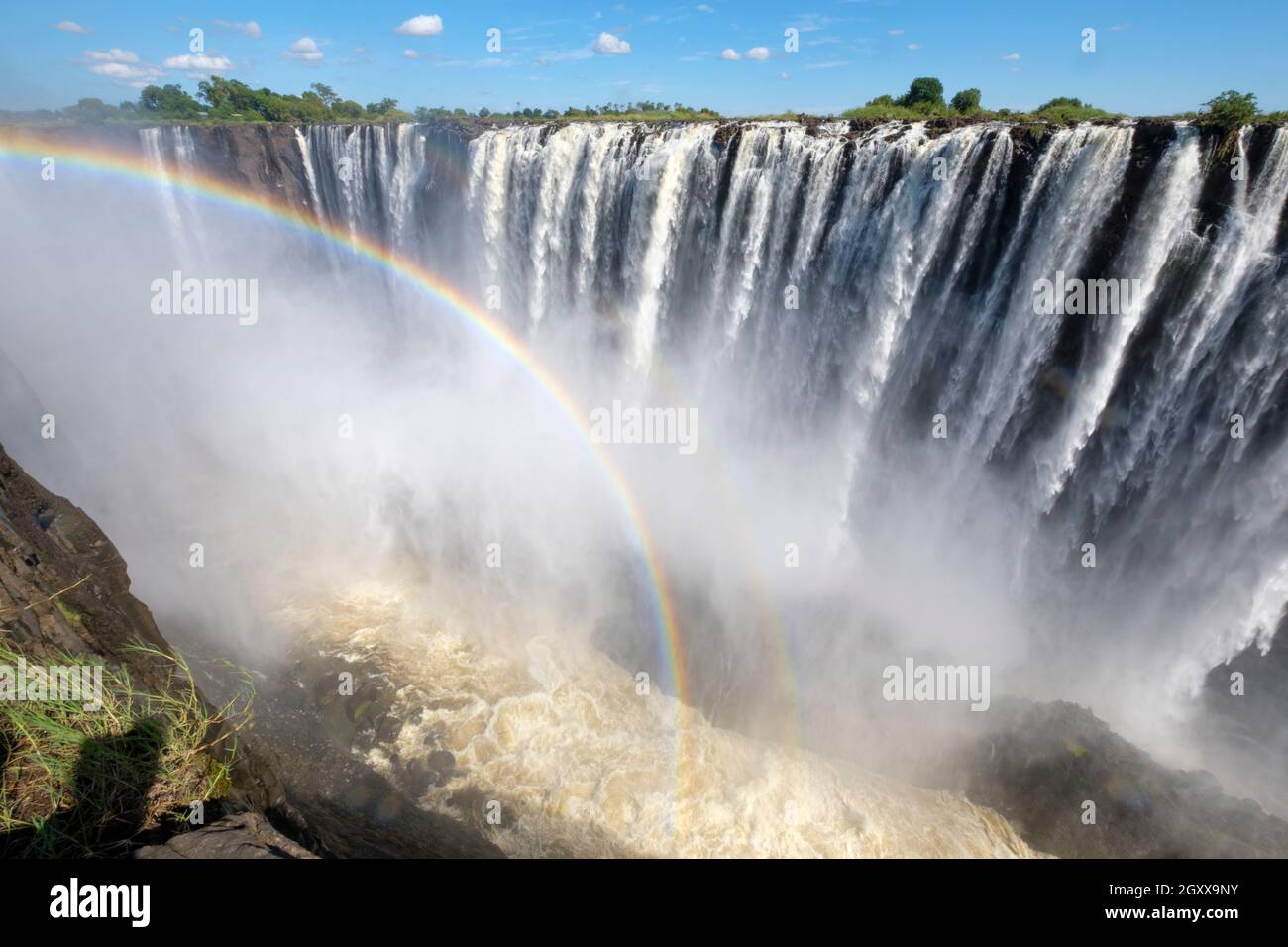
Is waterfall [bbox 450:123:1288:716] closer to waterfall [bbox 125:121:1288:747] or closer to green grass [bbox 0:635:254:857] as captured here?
waterfall [bbox 125:121:1288:747]

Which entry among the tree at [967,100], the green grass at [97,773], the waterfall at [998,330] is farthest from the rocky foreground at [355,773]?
the tree at [967,100]

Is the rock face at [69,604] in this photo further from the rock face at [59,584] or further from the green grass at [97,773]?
the green grass at [97,773]

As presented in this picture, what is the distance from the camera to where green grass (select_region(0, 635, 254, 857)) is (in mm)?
2768

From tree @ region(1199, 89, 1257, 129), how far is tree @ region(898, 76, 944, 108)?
37.0ft

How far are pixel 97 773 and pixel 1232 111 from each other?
45.4 ft

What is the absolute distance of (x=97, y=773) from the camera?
2.98 m

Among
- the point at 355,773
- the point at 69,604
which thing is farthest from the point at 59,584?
the point at 355,773

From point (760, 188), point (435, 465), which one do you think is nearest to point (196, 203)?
point (435, 465)

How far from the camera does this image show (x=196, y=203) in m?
28.1

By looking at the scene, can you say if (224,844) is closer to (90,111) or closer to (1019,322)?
(1019,322)

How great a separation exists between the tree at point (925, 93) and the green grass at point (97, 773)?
22411 millimetres

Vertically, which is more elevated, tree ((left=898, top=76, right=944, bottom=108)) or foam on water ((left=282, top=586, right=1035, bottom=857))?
tree ((left=898, top=76, right=944, bottom=108))

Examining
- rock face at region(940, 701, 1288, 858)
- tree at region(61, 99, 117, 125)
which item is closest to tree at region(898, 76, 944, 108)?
rock face at region(940, 701, 1288, 858)
